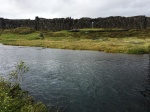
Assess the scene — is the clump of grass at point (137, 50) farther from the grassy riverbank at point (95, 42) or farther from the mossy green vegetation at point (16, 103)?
the mossy green vegetation at point (16, 103)

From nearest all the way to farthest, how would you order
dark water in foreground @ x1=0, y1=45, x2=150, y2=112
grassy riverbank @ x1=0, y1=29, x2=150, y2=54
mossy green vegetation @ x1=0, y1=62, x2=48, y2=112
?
mossy green vegetation @ x1=0, y1=62, x2=48, y2=112 → dark water in foreground @ x1=0, y1=45, x2=150, y2=112 → grassy riverbank @ x1=0, y1=29, x2=150, y2=54

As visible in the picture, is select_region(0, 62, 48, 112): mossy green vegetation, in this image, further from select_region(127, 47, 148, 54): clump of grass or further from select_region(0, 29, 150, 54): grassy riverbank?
select_region(0, 29, 150, 54): grassy riverbank

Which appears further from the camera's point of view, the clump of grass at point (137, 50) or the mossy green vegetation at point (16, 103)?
the clump of grass at point (137, 50)

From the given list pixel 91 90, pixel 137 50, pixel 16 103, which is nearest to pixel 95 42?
pixel 137 50

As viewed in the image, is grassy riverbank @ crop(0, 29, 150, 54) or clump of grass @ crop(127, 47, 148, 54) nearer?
clump of grass @ crop(127, 47, 148, 54)

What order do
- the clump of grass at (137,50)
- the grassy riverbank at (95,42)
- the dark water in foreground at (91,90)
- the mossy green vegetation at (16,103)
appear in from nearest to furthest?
the mossy green vegetation at (16,103), the dark water in foreground at (91,90), the clump of grass at (137,50), the grassy riverbank at (95,42)

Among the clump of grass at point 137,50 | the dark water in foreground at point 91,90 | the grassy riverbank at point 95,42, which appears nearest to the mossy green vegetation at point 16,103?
the dark water in foreground at point 91,90

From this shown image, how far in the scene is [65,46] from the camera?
80062mm

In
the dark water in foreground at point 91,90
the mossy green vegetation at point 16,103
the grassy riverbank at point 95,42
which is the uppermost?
the grassy riverbank at point 95,42

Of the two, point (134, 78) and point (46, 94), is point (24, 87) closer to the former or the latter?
point (46, 94)

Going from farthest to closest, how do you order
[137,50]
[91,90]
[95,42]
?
[95,42], [137,50], [91,90]

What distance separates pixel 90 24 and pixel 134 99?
183191mm

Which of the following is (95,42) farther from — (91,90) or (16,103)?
(16,103)

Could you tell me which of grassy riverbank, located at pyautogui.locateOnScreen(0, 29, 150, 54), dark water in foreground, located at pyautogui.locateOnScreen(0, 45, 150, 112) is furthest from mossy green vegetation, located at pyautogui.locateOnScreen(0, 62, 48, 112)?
grassy riverbank, located at pyautogui.locateOnScreen(0, 29, 150, 54)
